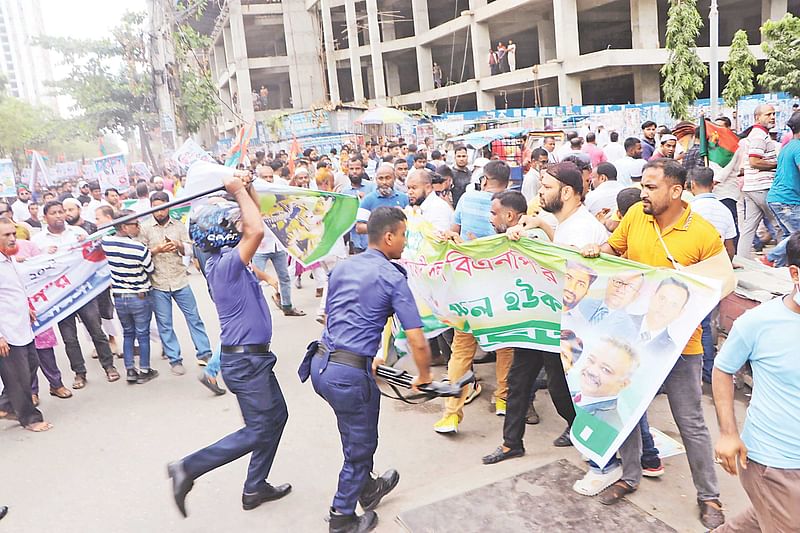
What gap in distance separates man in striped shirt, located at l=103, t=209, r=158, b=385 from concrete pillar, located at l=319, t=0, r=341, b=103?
32.6 m

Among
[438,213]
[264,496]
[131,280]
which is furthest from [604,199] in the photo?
[131,280]

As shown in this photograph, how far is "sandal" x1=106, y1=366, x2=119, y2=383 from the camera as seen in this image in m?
6.75

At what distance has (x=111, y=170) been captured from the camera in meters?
19.1

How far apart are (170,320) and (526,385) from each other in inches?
165

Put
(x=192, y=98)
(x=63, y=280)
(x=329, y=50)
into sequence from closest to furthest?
1. (x=63, y=280)
2. (x=192, y=98)
3. (x=329, y=50)

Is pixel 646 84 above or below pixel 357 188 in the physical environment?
above

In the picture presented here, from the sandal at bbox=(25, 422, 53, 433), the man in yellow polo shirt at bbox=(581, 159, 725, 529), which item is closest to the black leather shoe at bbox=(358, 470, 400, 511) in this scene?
the man in yellow polo shirt at bbox=(581, 159, 725, 529)

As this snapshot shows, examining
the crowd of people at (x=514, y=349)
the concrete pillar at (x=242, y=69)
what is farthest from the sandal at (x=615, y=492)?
the concrete pillar at (x=242, y=69)

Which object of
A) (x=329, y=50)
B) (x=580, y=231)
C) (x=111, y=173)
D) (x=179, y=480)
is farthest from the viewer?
(x=329, y=50)

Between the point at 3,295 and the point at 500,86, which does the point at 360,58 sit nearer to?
the point at 500,86

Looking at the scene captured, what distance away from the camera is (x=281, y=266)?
8461mm

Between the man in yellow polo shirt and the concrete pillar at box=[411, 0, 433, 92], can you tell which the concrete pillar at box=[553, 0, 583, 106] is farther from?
the man in yellow polo shirt

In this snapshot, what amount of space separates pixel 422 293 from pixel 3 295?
356cm

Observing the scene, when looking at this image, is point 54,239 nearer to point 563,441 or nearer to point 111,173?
point 563,441
